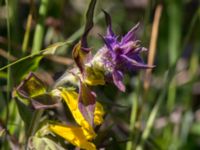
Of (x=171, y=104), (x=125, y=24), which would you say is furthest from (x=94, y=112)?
(x=125, y=24)

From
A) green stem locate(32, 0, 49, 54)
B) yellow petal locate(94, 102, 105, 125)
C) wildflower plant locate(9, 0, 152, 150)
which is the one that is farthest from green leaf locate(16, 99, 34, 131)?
green stem locate(32, 0, 49, 54)

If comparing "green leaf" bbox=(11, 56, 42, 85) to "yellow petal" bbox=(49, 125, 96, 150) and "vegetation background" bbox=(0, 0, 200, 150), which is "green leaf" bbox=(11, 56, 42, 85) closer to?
"vegetation background" bbox=(0, 0, 200, 150)

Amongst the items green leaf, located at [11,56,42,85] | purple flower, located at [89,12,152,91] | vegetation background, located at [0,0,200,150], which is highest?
purple flower, located at [89,12,152,91]

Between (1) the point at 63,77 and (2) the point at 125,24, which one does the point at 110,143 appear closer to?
(1) the point at 63,77

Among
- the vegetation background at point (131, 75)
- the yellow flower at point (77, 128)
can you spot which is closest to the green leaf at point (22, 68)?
the vegetation background at point (131, 75)

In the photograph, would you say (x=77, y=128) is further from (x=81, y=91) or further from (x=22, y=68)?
(x=22, y=68)

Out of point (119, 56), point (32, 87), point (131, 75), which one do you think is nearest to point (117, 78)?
point (119, 56)
